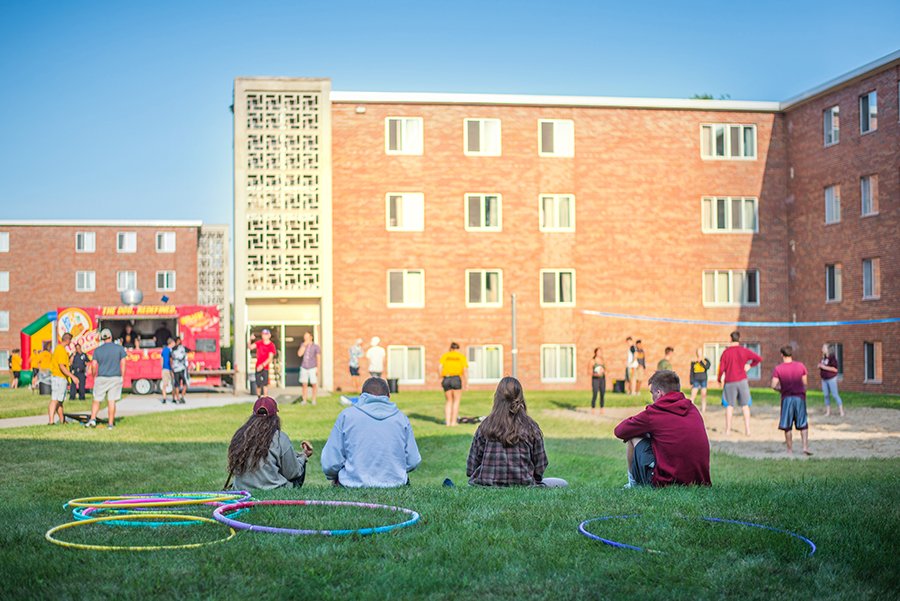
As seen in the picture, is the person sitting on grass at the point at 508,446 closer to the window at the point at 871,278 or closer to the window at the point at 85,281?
the window at the point at 871,278

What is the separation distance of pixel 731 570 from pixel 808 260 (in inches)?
1559

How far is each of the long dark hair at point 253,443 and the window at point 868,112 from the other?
113 ft

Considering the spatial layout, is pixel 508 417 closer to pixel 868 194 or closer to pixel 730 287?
pixel 868 194

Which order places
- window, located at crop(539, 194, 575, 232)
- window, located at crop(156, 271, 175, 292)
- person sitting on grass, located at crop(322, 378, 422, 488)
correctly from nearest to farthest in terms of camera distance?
1. person sitting on grass, located at crop(322, 378, 422, 488)
2. window, located at crop(539, 194, 575, 232)
3. window, located at crop(156, 271, 175, 292)

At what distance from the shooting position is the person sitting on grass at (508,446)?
9.54 metres

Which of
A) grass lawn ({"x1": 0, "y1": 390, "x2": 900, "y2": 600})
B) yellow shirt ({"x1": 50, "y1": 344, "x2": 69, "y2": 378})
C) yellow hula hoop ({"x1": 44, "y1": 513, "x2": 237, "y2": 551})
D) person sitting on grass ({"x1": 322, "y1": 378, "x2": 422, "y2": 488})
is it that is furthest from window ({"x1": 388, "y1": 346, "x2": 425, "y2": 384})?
yellow hula hoop ({"x1": 44, "y1": 513, "x2": 237, "y2": 551})

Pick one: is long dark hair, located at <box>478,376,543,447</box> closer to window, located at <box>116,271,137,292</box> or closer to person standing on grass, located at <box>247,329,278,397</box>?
person standing on grass, located at <box>247,329,278,397</box>

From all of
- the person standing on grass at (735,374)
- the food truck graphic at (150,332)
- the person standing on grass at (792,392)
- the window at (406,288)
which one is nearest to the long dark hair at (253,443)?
the person standing on grass at (792,392)

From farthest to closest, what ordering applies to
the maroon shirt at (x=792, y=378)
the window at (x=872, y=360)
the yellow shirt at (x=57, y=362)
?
the window at (x=872, y=360)
the yellow shirt at (x=57, y=362)
the maroon shirt at (x=792, y=378)

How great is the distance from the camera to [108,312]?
39.0 meters

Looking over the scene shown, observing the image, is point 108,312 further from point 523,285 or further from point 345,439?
point 345,439

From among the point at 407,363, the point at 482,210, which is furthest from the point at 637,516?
the point at 482,210

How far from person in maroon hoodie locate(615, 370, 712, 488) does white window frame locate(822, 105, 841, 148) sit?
3459 centimetres

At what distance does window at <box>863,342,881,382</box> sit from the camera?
37894 mm
